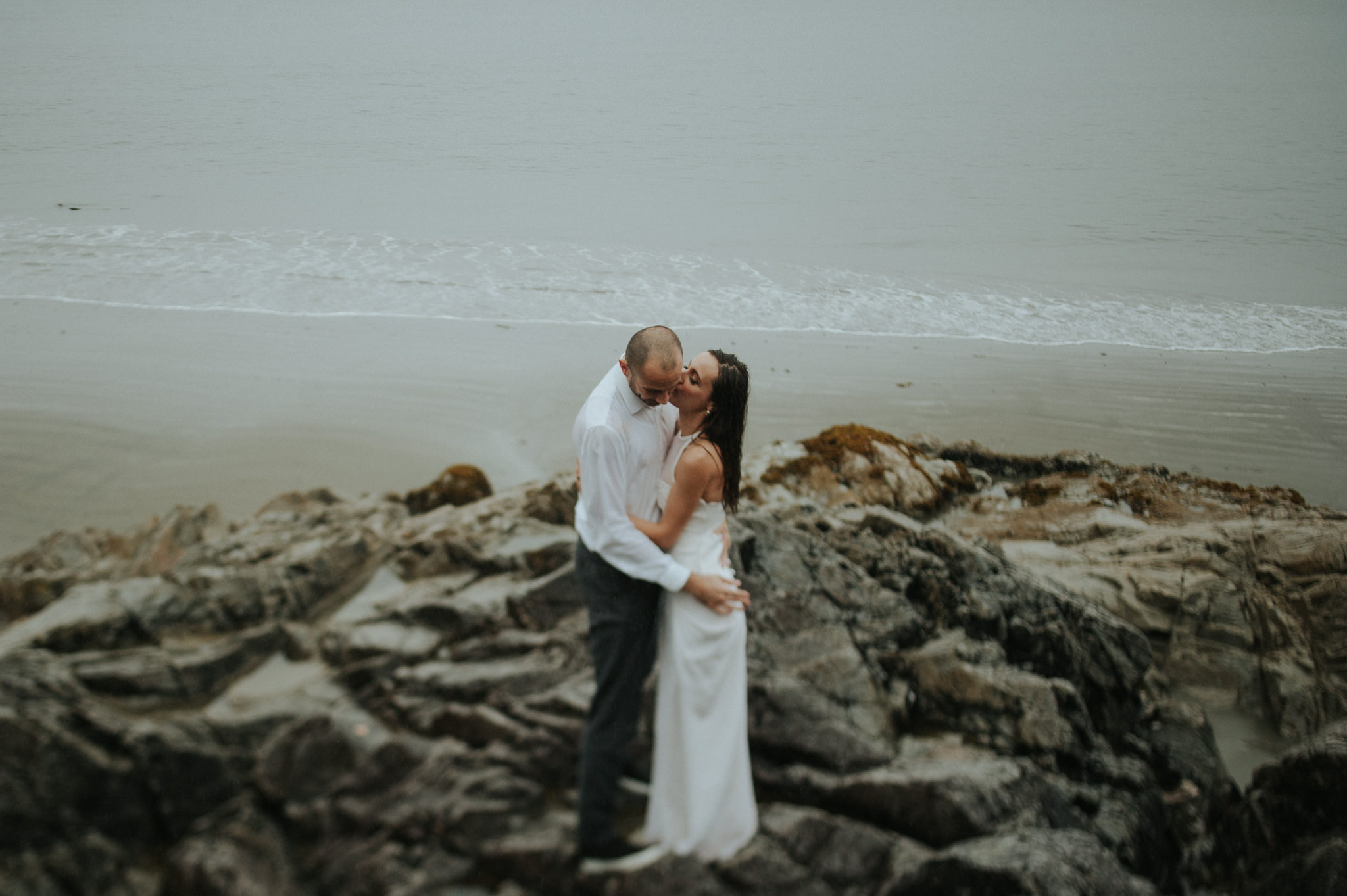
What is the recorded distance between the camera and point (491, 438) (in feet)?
23.0

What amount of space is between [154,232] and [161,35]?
820 inches

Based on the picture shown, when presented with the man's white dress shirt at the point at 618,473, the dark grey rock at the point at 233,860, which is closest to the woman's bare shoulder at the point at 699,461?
the man's white dress shirt at the point at 618,473

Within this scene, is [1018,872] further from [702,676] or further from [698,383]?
[698,383]

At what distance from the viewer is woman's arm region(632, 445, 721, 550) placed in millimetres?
2584

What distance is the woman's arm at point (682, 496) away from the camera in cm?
258

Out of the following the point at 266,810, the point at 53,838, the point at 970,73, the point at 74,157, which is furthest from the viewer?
the point at 970,73

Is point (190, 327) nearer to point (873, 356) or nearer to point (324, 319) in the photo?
point (324, 319)

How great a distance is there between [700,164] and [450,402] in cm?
1714

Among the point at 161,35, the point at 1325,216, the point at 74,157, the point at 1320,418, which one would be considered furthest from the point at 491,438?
the point at 161,35

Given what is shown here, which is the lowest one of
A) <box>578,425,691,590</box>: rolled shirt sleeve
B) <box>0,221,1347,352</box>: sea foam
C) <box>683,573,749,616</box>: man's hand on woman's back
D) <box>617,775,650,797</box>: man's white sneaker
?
<box>617,775,650,797</box>: man's white sneaker

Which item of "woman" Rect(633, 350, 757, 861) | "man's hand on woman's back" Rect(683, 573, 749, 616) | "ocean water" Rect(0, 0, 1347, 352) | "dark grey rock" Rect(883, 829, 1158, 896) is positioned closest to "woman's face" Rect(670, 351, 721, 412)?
"woman" Rect(633, 350, 757, 861)

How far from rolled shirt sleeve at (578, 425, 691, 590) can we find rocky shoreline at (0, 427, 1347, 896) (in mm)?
892

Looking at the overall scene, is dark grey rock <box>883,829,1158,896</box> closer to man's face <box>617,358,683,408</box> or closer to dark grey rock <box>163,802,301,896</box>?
man's face <box>617,358,683,408</box>

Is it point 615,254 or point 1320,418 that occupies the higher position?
point 615,254
